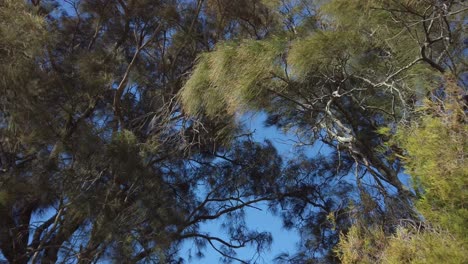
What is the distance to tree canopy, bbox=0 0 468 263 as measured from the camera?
251 cm

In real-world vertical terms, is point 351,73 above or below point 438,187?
above

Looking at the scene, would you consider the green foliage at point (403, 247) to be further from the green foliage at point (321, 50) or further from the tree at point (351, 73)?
the green foliage at point (321, 50)

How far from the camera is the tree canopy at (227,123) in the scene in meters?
2.51

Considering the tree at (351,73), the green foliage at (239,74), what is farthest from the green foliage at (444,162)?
the green foliage at (239,74)

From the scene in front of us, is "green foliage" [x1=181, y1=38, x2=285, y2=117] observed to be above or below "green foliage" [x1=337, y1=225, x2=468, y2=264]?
above

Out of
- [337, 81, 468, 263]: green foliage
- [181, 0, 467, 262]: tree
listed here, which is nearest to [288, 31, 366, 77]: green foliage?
[181, 0, 467, 262]: tree

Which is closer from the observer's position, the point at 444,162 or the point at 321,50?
the point at 444,162

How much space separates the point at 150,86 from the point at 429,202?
3.57 meters

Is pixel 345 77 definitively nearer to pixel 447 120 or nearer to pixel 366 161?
pixel 366 161

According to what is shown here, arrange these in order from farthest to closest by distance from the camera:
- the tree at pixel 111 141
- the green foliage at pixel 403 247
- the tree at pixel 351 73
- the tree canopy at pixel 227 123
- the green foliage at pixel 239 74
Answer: the tree at pixel 111 141 < the green foliage at pixel 239 74 < the tree at pixel 351 73 < the tree canopy at pixel 227 123 < the green foliage at pixel 403 247

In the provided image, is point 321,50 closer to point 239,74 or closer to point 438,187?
point 239,74

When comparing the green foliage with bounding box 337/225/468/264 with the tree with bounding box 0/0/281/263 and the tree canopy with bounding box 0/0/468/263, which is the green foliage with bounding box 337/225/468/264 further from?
the tree with bounding box 0/0/281/263

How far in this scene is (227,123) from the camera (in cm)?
402


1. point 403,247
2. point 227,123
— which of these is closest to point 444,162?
point 403,247
